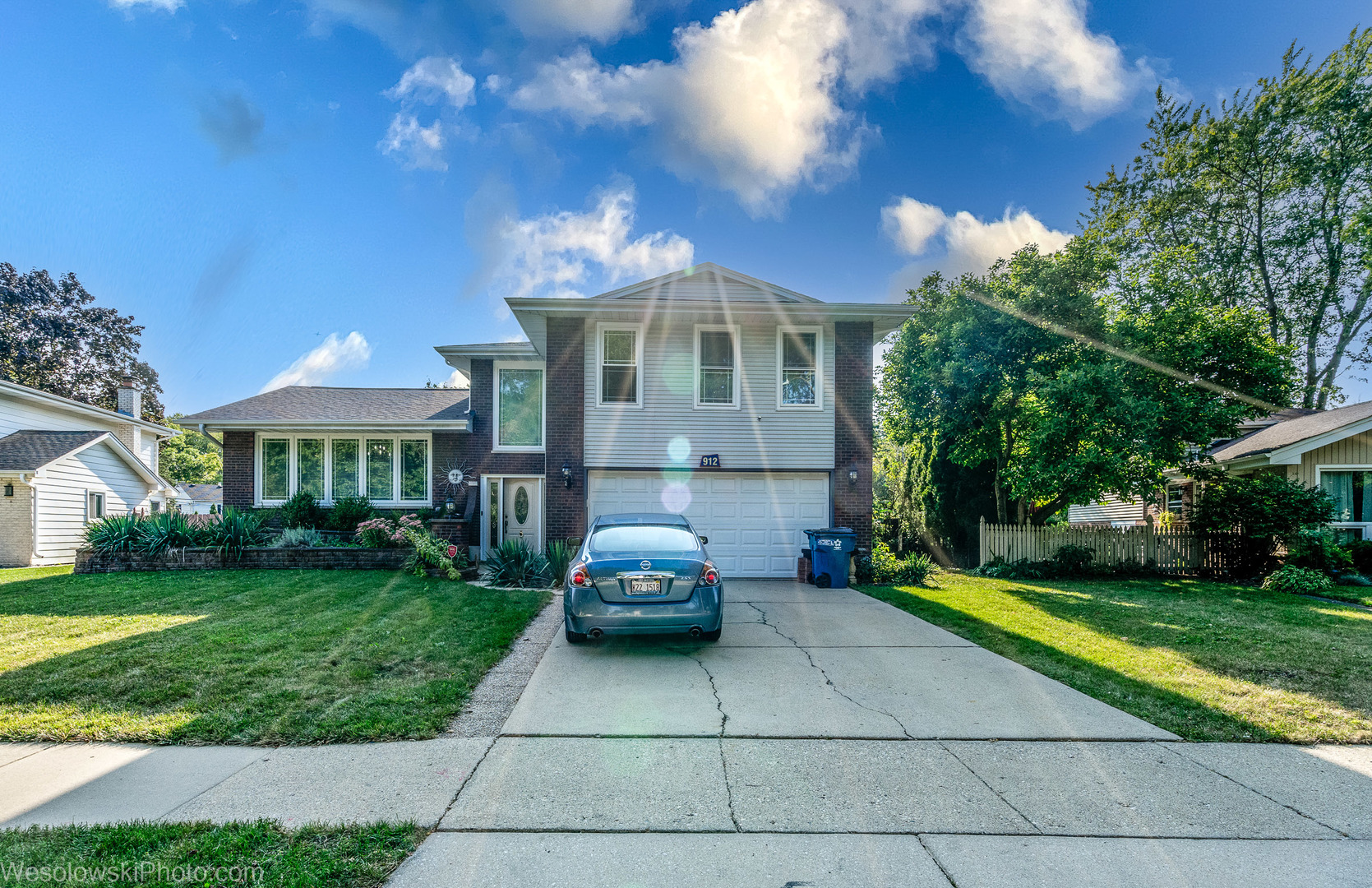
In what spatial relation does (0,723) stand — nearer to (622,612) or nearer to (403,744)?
(403,744)

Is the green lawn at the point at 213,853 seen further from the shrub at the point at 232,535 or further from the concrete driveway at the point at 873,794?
the shrub at the point at 232,535

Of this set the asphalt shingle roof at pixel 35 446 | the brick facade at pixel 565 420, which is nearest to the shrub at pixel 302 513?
the brick facade at pixel 565 420

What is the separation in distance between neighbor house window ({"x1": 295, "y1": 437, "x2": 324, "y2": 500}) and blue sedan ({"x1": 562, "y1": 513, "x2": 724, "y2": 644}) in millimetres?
12574

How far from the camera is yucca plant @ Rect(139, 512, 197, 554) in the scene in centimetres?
1360

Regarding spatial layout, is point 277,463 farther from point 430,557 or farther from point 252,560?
point 430,557

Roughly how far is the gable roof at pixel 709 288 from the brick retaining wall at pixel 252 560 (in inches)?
290

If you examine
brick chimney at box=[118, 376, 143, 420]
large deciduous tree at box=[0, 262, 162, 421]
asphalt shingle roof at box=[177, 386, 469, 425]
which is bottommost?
asphalt shingle roof at box=[177, 386, 469, 425]

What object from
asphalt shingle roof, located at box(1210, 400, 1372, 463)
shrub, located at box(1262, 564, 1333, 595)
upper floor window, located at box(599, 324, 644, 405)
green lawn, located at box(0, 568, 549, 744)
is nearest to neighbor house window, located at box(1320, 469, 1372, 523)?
asphalt shingle roof, located at box(1210, 400, 1372, 463)

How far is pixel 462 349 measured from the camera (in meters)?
16.2

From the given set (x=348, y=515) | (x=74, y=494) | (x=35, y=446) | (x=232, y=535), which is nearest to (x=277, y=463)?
(x=348, y=515)

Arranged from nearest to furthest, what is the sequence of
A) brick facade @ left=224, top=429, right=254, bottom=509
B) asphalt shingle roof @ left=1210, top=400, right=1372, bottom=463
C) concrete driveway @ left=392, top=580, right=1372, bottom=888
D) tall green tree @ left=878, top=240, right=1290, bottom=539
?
1. concrete driveway @ left=392, top=580, right=1372, bottom=888
2. tall green tree @ left=878, top=240, right=1290, bottom=539
3. asphalt shingle roof @ left=1210, top=400, right=1372, bottom=463
4. brick facade @ left=224, top=429, right=254, bottom=509

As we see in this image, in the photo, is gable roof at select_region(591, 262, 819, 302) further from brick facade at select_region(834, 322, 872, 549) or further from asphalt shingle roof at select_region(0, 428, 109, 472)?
asphalt shingle roof at select_region(0, 428, 109, 472)

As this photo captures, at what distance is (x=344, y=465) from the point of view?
16891 millimetres

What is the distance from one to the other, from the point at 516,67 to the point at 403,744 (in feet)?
40.7
